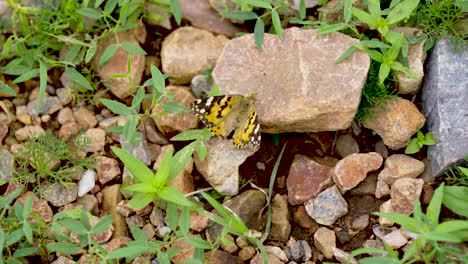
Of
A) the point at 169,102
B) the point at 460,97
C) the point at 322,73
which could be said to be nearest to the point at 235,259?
the point at 169,102

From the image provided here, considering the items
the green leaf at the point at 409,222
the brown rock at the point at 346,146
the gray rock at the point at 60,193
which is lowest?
the gray rock at the point at 60,193

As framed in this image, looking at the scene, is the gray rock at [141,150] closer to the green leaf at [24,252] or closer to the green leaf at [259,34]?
the green leaf at [24,252]

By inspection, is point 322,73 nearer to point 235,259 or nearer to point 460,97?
point 460,97

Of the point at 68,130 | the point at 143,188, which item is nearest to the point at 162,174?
the point at 143,188

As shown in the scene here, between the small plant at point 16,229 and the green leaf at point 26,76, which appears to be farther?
the green leaf at point 26,76

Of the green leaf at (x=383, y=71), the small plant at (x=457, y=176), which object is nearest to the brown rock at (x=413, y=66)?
the green leaf at (x=383, y=71)

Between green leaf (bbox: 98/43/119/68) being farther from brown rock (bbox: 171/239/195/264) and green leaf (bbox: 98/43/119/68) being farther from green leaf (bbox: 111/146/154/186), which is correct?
brown rock (bbox: 171/239/195/264)

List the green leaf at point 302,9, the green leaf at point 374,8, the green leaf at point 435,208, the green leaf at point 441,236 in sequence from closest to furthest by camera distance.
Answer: the green leaf at point 441,236 → the green leaf at point 435,208 → the green leaf at point 374,8 → the green leaf at point 302,9

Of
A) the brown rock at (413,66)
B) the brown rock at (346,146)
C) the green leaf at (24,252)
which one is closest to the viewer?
the green leaf at (24,252)
